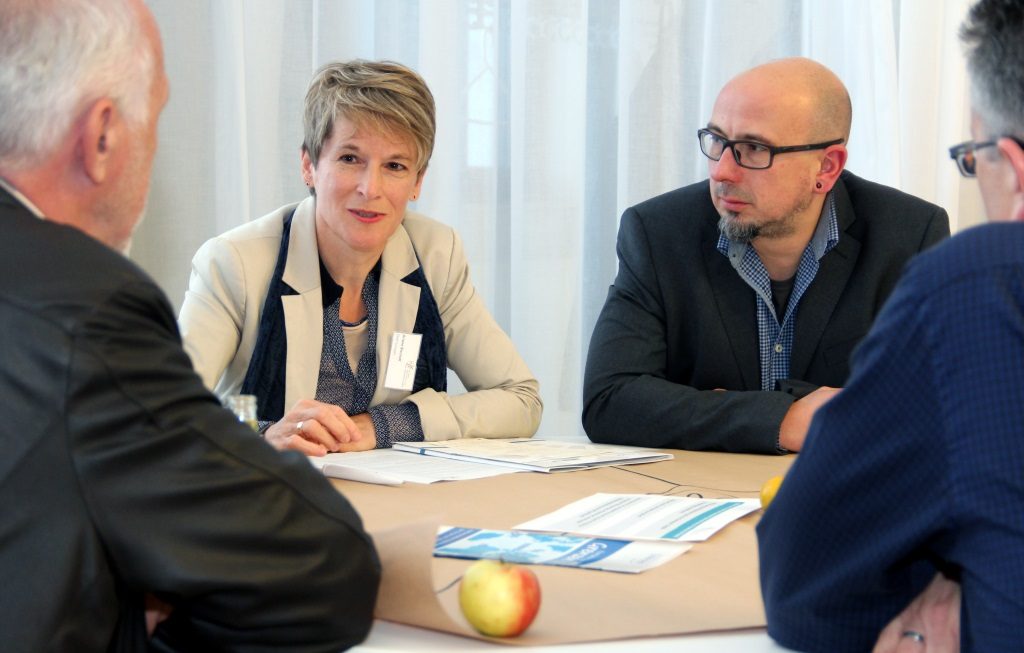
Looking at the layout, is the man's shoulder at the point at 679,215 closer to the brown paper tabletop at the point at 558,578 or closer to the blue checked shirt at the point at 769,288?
the blue checked shirt at the point at 769,288

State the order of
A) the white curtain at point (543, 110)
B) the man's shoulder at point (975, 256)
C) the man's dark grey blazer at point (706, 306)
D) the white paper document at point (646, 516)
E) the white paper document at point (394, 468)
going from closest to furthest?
1. the man's shoulder at point (975, 256)
2. the white paper document at point (646, 516)
3. the white paper document at point (394, 468)
4. the man's dark grey blazer at point (706, 306)
5. the white curtain at point (543, 110)

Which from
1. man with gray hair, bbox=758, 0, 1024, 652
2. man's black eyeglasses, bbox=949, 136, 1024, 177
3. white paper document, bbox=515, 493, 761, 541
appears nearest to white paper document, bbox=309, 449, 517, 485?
white paper document, bbox=515, 493, 761, 541

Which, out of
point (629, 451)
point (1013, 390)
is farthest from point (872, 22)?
point (1013, 390)

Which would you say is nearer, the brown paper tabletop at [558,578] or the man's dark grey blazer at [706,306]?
the brown paper tabletop at [558,578]

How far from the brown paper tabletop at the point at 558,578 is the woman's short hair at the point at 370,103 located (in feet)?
3.24

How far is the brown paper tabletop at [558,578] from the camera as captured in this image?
1.20 m

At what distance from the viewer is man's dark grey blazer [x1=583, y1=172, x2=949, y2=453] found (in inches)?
104

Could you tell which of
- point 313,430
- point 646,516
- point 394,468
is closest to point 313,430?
point 313,430

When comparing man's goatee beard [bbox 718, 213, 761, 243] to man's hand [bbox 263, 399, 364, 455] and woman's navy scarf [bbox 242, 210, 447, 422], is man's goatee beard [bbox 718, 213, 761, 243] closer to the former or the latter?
woman's navy scarf [bbox 242, 210, 447, 422]

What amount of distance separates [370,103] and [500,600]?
1650mm

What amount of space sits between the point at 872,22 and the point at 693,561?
2.96m

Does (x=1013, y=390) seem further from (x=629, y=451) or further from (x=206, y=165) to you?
(x=206, y=165)

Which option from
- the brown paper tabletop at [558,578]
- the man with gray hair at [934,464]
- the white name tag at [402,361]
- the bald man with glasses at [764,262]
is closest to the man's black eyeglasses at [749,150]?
the bald man with glasses at [764,262]

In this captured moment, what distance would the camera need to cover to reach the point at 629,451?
236 cm
